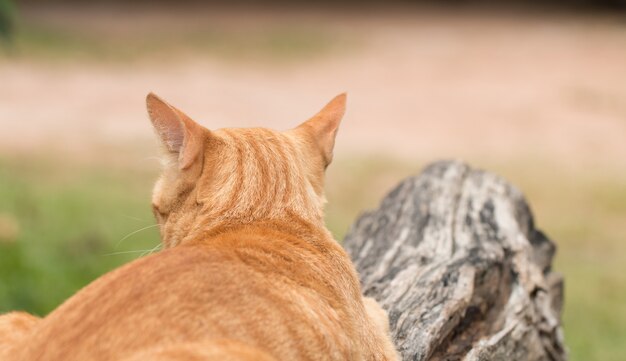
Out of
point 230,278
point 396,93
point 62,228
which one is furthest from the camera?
point 396,93

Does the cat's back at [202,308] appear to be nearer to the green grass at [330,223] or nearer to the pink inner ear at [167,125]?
the pink inner ear at [167,125]

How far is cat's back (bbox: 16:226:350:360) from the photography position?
2352 millimetres

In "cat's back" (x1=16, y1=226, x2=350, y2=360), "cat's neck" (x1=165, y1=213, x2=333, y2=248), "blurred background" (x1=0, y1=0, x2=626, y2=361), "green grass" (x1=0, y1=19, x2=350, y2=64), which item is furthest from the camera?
"green grass" (x1=0, y1=19, x2=350, y2=64)

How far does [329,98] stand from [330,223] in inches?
183

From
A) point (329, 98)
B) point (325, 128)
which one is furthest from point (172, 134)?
point (329, 98)

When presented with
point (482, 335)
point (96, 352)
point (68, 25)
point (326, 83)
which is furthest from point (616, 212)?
point (68, 25)

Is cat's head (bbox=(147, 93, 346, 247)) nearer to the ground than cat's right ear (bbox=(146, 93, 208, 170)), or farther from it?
nearer to the ground

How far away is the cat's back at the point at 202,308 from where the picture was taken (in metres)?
2.35

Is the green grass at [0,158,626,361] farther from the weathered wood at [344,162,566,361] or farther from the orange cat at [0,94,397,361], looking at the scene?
the orange cat at [0,94,397,361]

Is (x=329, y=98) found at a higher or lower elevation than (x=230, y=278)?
lower

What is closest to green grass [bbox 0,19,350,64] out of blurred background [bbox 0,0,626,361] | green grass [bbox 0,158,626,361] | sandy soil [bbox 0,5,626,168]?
blurred background [bbox 0,0,626,361]

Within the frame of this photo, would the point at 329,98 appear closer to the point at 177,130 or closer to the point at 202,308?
the point at 177,130

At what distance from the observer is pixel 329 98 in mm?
12734

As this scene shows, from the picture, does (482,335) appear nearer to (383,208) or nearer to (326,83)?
(383,208)
